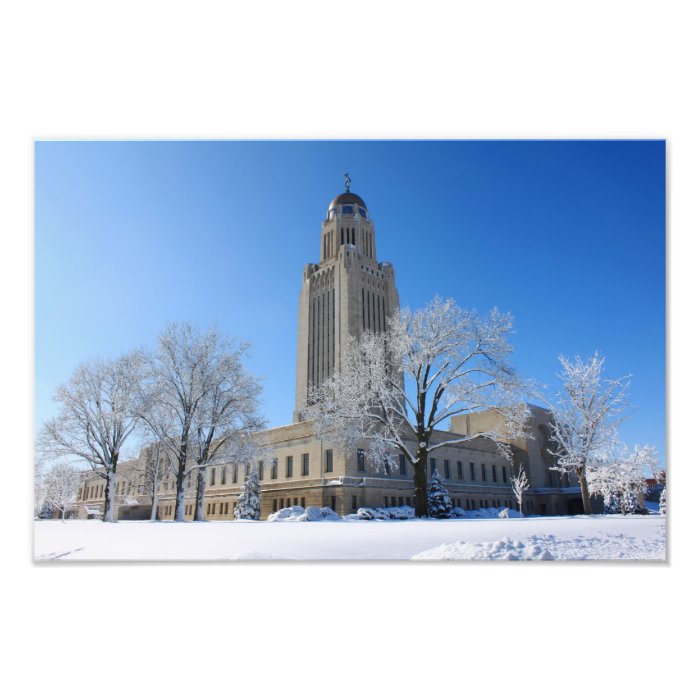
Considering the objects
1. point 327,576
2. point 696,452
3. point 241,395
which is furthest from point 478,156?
point 241,395

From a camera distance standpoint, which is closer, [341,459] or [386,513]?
[386,513]

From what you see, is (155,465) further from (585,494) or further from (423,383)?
(585,494)

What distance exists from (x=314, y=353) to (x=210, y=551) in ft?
83.6

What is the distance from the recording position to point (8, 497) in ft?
27.6

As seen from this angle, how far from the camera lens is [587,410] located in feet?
41.2

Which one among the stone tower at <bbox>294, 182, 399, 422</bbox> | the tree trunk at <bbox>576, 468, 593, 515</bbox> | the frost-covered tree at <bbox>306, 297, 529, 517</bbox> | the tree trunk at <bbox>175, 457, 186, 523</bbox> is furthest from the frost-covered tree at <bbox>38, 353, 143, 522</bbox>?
the stone tower at <bbox>294, 182, 399, 422</bbox>

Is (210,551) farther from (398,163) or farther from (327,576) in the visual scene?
(398,163)

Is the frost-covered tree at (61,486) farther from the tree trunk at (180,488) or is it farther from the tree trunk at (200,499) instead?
the tree trunk at (200,499)

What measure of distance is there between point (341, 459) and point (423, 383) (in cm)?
848

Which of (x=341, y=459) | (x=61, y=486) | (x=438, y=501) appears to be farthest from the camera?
(x=341, y=459)

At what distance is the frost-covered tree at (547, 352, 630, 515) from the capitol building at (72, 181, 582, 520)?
2.57 meters

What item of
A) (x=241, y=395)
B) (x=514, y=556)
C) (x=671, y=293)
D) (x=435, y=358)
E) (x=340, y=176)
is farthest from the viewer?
(x=241, y=395)

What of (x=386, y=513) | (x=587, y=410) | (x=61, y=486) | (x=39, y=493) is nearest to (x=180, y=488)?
(x=61, y=486)

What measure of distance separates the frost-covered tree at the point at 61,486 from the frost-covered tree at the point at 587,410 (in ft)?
38.7
